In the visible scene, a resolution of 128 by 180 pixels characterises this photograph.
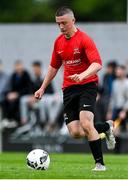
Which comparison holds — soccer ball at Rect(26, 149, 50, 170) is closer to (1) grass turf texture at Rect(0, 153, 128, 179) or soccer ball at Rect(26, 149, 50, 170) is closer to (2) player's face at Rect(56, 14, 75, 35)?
(1) grass turf texture at Rect(0, 153, 128, 179)

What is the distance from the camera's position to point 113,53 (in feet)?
89.3

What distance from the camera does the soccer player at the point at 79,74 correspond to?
46.3ft

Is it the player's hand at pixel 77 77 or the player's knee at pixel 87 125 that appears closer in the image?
the player's hand at pixel 77 77

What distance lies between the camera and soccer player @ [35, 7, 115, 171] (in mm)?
14102

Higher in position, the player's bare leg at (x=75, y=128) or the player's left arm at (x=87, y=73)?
the player's left arm at (x=87, y=73)

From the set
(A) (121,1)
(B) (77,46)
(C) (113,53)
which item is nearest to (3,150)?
(C) (113,53)

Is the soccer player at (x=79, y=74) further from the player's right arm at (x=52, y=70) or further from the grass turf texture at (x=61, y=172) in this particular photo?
the grass turf texture at (x=61, y=172)

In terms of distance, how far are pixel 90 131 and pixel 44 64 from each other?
43.2ft

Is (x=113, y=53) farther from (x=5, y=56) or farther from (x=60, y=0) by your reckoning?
(x=60, y=0)

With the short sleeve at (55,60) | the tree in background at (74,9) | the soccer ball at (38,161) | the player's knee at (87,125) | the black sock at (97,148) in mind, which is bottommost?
the soccer ball at (38,161)

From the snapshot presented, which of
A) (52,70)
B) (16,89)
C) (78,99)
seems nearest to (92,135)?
(78,99)

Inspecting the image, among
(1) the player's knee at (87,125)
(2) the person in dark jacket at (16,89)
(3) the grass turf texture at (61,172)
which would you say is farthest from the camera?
(2) the person in dark jacket at (16,89)

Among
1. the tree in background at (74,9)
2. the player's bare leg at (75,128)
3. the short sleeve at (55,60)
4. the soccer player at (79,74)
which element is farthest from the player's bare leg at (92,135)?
the tree in background at (74,9)

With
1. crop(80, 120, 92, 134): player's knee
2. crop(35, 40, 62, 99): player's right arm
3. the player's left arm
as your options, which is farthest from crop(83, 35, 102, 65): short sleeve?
crop(80, 120, 92, 134): player's knee
